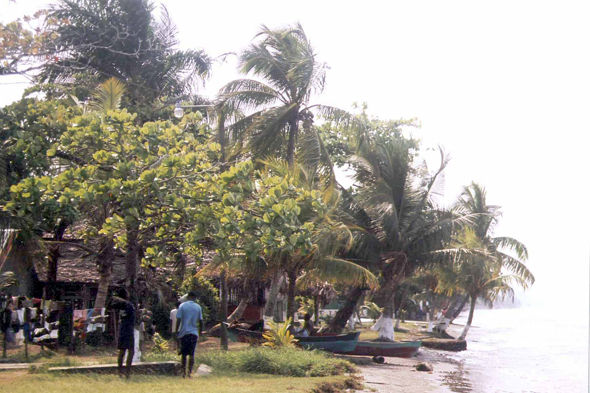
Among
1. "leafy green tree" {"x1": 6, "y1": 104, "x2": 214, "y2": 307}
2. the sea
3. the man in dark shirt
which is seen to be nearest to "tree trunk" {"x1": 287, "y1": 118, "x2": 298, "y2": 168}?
the sea

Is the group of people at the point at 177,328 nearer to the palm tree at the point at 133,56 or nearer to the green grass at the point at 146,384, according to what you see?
the green grass at the point at 146,384

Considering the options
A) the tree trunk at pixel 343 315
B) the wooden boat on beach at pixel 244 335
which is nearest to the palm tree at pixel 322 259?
the wooden boat on beach at pixel 244 335

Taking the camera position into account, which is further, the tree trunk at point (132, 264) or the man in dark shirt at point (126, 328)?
the tree trunk at point (132, 264)

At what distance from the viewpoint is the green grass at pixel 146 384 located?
9.66 metres

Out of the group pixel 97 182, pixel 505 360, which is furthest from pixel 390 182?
pixel 97 182

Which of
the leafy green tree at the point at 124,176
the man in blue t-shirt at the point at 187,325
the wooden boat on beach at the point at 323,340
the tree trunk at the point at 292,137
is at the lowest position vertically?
the wooden boat on beach at the point at 323,340

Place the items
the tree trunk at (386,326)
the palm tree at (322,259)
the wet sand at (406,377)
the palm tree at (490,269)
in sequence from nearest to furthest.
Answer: the wet sand at (406,377) → the palm tree at (322,259) → the tree trunk at (386,326) → the palm tree at (490,269)

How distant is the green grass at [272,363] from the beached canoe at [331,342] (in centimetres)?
463

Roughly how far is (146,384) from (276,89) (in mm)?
13308

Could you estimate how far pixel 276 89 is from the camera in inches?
852

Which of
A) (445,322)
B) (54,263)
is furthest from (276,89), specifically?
(445,322)

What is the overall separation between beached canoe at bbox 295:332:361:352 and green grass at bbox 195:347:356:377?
15.2ft

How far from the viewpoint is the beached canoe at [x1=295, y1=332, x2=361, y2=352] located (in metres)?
19.3

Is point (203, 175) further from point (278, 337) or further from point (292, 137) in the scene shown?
point (292, 137)
